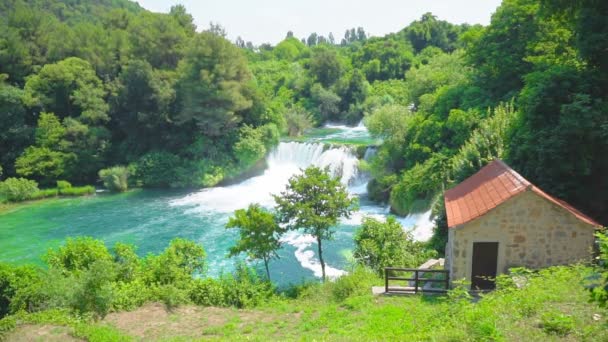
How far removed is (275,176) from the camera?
1593 inches

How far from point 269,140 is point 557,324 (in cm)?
3486

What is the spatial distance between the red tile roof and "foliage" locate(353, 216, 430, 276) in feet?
10.9

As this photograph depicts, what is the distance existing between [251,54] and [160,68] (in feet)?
219

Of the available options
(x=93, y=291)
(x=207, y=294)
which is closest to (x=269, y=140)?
(x=207, y=294)

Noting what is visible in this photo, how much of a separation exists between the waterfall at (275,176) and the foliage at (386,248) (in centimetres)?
1228

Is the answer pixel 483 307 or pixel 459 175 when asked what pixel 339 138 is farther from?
pixel 483 307

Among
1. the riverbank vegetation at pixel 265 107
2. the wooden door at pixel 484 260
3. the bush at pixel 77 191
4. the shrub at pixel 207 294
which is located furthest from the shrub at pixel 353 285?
the bush at pixel 77 191

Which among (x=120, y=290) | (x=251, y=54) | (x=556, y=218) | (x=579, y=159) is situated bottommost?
(x=120, y=290)

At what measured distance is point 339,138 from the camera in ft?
157

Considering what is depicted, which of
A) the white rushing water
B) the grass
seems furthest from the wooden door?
the white rushing water

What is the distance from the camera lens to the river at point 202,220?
73.6 ft

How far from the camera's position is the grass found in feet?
25.2

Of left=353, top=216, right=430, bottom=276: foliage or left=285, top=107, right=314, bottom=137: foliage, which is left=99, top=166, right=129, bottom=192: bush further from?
left=353, top=216, right=430, bottom=276: foliage

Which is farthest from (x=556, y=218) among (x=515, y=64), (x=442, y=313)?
(x=515, y=64)
